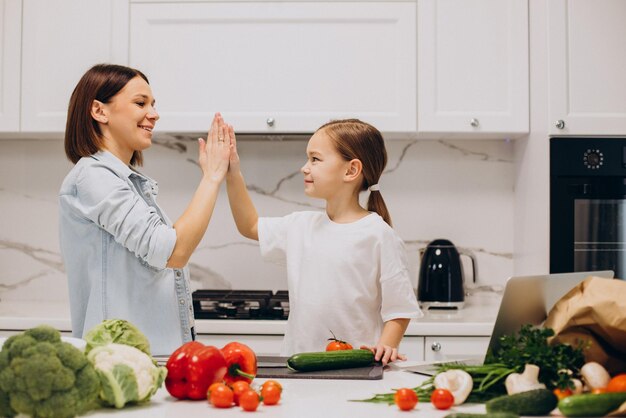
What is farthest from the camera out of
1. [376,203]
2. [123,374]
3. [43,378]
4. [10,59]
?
[10,59]

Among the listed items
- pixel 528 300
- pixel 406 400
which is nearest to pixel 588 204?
pixel 528 300

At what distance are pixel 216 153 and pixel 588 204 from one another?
1546 millimetres

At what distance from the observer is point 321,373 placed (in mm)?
1605

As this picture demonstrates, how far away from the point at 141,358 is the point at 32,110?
2.04 m

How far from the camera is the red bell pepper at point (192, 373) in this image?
53.9 inches

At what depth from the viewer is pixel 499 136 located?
318 centimetres

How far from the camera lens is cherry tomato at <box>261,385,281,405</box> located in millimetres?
1324

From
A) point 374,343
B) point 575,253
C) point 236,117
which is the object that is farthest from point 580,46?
point 374,343

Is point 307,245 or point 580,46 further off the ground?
point 580,46

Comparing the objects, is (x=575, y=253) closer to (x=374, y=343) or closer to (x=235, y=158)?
(x=374, y=343)

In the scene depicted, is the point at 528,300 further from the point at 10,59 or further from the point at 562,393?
the point at 10,59

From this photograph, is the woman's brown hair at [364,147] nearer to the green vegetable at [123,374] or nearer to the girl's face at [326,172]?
the girl's face at [326,172]

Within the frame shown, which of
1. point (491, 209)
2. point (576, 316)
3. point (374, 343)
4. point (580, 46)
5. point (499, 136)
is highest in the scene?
point (580, 46)

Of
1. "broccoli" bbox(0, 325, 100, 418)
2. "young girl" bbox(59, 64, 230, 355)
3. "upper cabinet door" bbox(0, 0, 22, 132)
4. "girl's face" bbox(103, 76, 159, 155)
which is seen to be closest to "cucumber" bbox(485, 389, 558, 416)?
"broccoli" bbox(0, 325, 100, 418)
